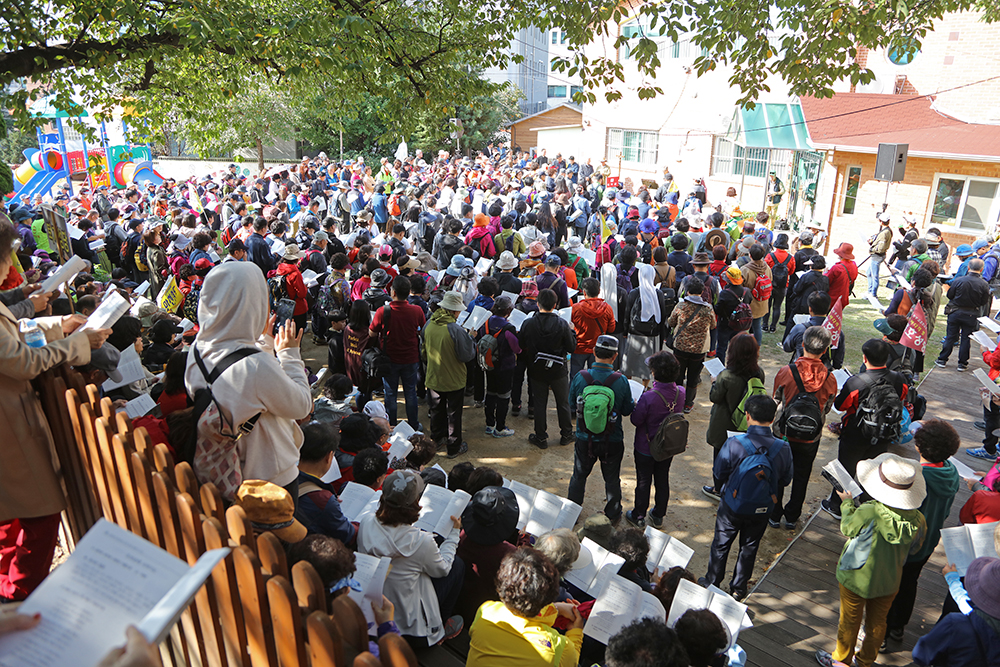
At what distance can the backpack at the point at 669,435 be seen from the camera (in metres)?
4.91

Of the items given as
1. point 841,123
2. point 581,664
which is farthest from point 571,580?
point 841,123

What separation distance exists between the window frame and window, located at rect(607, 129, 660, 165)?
12620 mm

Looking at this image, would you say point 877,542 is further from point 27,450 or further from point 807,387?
point 27,450

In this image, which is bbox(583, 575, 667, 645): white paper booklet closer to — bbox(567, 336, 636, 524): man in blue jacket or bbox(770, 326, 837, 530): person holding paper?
bbox(567, 336, 636, 524): man in blue jacket

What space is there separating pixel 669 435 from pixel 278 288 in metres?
5.25

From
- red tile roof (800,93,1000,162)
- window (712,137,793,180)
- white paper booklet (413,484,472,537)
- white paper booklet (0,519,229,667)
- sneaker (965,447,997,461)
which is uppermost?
red tile roof (800,93,1000,162)

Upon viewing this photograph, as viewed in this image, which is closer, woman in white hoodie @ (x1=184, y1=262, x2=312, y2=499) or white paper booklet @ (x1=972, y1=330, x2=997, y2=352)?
woman in white hoodie @ (x1=184, y1=262, x2=312, y2=499)

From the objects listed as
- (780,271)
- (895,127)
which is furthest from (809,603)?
(895,127)

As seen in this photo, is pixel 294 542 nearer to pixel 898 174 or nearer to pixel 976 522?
pixel 976 522

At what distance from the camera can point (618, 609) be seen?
300 centimetres

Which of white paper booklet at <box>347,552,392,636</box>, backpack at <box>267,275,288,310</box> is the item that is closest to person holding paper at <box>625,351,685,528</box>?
white paper booklet at <box>347,552,392,636</box>

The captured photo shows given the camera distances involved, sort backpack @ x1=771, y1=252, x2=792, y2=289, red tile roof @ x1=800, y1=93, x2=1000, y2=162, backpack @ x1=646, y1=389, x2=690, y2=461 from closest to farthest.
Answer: backpack @ x1=646, y1=389, x2=690, y2=461 → backpack @ x1=771, y1=252, x2=792, y2=289 → red tile roof @ x1=800, y1=93, x2=1000, y2=162

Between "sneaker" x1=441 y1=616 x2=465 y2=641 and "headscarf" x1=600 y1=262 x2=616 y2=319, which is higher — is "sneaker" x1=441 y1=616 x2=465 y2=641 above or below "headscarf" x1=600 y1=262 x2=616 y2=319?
below

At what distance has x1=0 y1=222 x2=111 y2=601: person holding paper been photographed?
2703 millimetres
